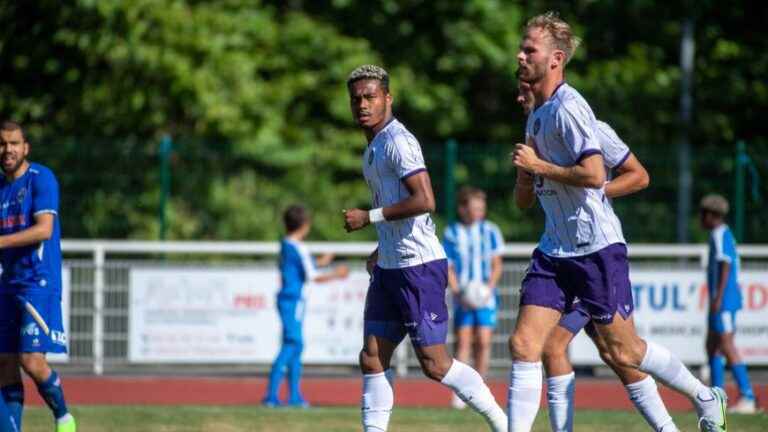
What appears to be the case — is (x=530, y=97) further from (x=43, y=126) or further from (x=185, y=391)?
(x=43, y=126)

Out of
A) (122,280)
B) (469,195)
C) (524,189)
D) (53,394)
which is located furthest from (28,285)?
(122,280)

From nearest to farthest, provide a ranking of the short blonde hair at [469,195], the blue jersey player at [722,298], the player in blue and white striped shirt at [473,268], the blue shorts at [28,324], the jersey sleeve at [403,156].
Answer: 1. the jersey sleeve at [403,156]
2. the blue shorts at [28,324]
3. the blue jersey player at [722,298]
4. the short blonde hair at [469,195]
5. the player in blue and white striped shirt at [473,268]

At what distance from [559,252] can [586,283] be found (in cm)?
22

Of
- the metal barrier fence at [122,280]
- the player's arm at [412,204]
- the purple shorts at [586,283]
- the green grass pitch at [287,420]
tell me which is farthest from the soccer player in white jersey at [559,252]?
the metal barrier fence at [122,280]

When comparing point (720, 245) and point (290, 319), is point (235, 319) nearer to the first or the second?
point (290, 319)

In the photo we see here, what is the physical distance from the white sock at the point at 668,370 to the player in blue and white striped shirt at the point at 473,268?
5.99 m

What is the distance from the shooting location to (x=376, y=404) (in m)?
8.09

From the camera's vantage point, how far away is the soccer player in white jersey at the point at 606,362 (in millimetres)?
7828

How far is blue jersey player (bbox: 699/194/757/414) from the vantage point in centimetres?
1309

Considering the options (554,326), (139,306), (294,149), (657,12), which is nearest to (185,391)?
(139,306)

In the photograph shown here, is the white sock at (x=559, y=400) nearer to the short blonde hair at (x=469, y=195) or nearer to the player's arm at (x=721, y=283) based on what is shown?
the player's arm at (x=721, y=283)

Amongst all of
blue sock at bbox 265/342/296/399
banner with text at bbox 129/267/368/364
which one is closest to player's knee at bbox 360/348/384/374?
blue sock at bbox 265/342/296/399

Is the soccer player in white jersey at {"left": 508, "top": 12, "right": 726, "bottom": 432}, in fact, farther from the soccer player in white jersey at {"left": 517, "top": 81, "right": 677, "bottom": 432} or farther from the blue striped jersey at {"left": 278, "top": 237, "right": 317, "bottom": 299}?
the blue striped jersey at {"left": 278, "top": 237, "right": 317, "bottom": 299}

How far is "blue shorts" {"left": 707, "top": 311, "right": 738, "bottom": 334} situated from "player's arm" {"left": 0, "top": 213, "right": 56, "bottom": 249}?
6.87 metres
